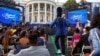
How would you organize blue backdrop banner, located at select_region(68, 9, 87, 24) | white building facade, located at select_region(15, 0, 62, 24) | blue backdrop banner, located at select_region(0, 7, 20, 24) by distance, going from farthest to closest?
1. white building facade, located at select_region(15, 0, 62, 24)
2. blue backdrop banner, located at select_region(68, 9, 87, 24)
3. blue backdrop banner, located at select_region(0, 7, 20, 24)

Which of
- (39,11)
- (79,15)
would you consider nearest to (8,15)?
(79,15)

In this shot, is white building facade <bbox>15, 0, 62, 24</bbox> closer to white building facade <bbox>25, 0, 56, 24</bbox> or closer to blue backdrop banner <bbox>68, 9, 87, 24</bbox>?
white building facade <bbox>25, 0, 56, 24</bbox>

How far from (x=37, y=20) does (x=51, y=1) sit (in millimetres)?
9347

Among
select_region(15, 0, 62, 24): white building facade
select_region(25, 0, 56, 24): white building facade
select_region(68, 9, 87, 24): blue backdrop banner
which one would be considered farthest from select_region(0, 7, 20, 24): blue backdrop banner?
select_region(25, 0, 56, 24): white building facade

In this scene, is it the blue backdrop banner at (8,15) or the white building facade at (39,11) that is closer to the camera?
the blue backdrop banner at (8,15)


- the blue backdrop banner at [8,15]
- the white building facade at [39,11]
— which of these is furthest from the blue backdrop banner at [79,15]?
the white building facade at [39,11]

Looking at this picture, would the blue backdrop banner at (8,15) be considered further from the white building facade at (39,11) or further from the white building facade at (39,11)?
the white building facade at (39,11)

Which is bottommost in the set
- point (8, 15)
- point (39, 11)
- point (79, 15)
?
point (39, 11)

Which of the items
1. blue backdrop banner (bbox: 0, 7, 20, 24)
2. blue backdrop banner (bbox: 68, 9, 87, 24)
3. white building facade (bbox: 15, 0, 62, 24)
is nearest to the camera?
blue backdrop banner (bbox: 0, 7, 20, 24)

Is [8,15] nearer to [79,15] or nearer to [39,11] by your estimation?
[79,15]

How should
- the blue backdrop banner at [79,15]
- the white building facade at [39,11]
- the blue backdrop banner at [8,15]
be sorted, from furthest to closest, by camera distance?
the white building facade at [39,11] → the blue backdrop banner at [79,15] → the blue backdrop banner at [8,15]

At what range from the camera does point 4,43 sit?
8016 millimetres

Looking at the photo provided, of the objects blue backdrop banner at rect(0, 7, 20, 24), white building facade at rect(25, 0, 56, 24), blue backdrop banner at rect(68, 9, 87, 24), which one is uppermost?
blue backdrop banner at rect(0, 7, 20, 24)

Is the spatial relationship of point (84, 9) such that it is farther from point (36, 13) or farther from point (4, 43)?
point (36, 13)
